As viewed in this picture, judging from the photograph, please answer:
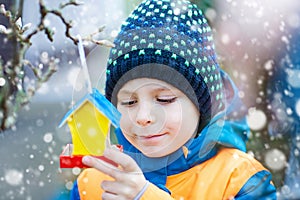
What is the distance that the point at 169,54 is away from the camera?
32.9 inches

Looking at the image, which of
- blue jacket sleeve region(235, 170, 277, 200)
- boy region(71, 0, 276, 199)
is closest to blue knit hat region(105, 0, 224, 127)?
boy region(71, 0, 276, 199)

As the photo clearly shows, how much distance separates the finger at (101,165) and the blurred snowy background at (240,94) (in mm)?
367

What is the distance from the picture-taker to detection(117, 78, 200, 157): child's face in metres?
0.81

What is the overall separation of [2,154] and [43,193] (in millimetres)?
115

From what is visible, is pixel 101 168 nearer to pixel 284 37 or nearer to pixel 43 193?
pixel 43 193

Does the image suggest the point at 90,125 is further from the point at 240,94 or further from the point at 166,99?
the point at 240,94

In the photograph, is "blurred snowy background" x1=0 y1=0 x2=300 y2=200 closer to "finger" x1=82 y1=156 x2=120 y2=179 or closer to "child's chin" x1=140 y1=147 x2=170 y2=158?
"child's chin" x1=140 y1=147 x2=170 y2=158

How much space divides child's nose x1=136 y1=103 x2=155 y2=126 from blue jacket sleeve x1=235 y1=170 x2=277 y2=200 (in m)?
0.19

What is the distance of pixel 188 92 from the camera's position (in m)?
0.84

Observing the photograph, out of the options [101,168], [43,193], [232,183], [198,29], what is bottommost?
[43,193]

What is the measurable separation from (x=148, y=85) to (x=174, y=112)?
0.05 meters

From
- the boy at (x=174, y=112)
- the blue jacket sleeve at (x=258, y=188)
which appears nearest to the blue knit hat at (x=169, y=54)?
the boy at (x=174, y=112)

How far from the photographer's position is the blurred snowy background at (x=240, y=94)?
1106 mm

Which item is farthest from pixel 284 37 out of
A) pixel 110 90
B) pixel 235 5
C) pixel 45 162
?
pixel 45 162
